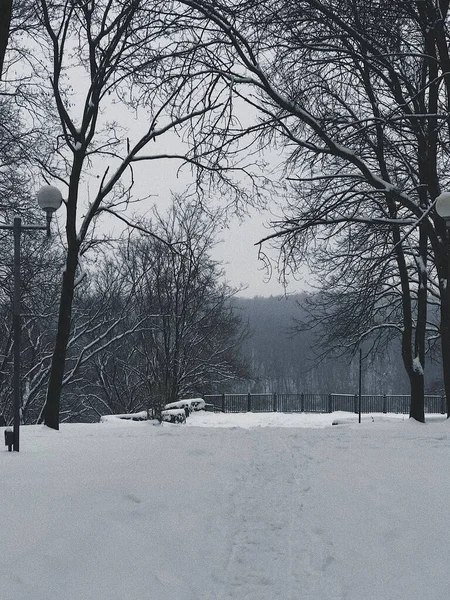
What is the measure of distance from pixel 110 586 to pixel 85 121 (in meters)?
10.5

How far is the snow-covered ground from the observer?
13.0 feet

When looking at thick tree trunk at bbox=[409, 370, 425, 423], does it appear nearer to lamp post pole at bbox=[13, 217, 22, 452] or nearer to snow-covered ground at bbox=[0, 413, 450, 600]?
snow-covered ground at bbox=[0, 413, 450, 600]

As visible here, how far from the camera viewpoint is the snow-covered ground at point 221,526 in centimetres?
395

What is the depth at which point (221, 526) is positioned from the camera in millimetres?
5195

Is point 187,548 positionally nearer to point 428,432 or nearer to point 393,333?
point 428,432

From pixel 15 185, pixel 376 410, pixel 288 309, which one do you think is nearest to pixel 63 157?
pixel 15 185

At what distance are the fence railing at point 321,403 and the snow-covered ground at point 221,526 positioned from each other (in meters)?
27.4

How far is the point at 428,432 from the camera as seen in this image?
10070mm

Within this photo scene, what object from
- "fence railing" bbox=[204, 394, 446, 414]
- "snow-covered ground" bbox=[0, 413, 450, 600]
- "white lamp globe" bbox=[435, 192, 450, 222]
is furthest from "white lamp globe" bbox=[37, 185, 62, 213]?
"fence railing" bbox=[204, 394, 446, 414]

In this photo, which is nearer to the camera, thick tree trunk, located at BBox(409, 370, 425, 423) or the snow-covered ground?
the snow-covered ground

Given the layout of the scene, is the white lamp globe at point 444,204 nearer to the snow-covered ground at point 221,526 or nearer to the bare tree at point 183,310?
the snow-covered ground at point 221,526

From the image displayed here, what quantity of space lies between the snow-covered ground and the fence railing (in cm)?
2742

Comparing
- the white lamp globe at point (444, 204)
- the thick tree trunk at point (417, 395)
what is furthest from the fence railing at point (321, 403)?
the white lamp globe at point (444, 204)

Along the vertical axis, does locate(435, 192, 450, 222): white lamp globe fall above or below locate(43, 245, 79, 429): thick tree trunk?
above
